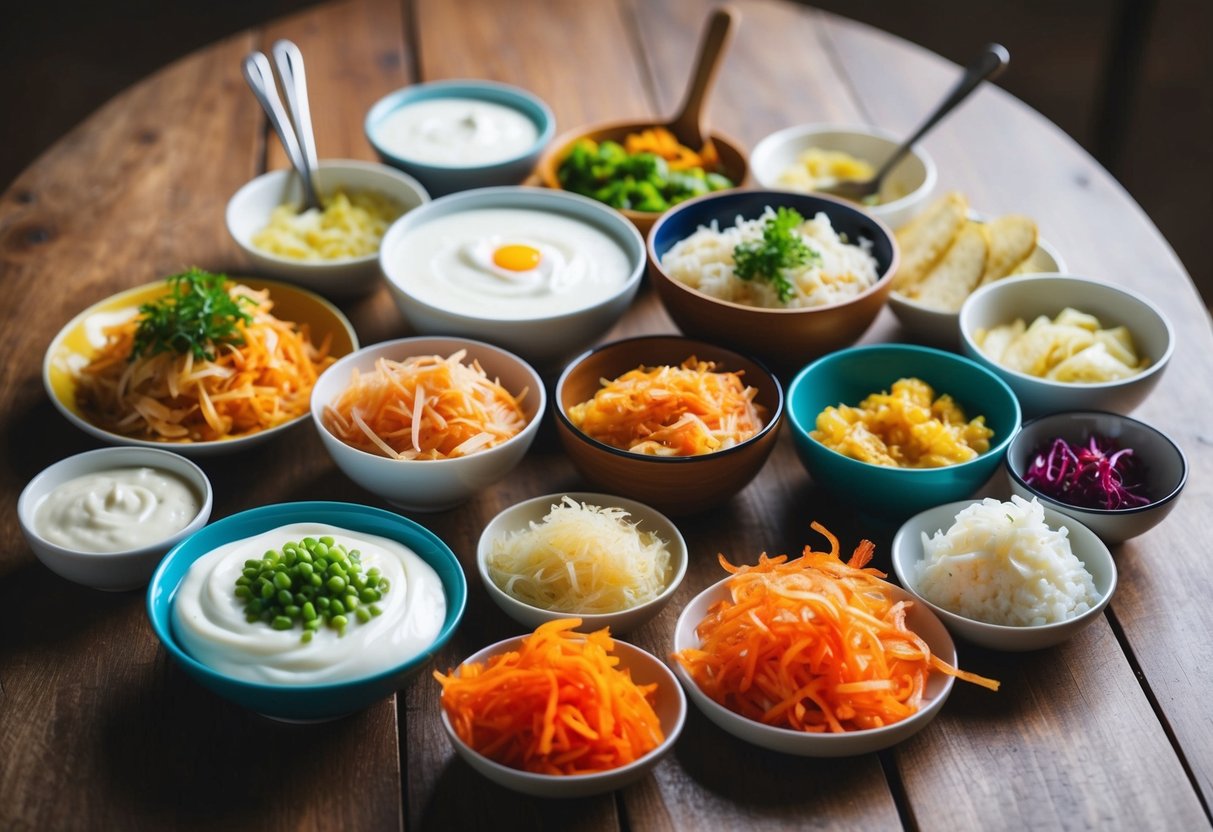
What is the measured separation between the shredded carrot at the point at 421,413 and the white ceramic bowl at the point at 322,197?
24.1 inches

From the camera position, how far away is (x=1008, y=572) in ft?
7.18

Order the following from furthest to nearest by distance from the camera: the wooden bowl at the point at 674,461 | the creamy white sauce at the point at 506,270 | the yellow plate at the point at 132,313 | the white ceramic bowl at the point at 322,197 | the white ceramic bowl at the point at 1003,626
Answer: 1. the white ceramic bowl at the point at 322,197
2. the creamy white sauce at the point at 506,270
3. the yellow plate at the point at 132,313
4. the wooden bowl at the point at 674,461
5. the white ceramic bowl at the point at 1003,626

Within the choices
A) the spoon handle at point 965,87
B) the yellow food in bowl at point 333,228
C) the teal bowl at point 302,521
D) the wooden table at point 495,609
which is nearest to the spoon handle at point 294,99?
the yellow food in bowl at point 333,228

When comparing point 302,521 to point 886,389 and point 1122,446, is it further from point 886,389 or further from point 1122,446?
point 1122,446

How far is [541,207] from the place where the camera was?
10.9ft

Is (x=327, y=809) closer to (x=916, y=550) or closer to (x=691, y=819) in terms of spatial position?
(x=691, y=819)

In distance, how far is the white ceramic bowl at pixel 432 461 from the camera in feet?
8.02

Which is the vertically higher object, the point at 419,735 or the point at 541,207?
the point at 541,207

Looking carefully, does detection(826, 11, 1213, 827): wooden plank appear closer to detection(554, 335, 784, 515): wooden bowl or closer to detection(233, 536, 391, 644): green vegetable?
detection(554, 335, 784, 515): wooden bowl

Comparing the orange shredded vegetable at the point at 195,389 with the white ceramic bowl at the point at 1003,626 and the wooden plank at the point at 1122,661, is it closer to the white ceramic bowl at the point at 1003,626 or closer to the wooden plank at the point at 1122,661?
the white ceramic bowl at the point at 1003,626

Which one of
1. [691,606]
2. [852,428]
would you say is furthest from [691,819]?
[852,428]

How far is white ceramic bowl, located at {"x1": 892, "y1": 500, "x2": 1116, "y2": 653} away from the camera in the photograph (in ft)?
7.07

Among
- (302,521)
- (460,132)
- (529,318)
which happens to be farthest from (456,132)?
(302,521)

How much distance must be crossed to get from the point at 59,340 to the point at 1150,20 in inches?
205
